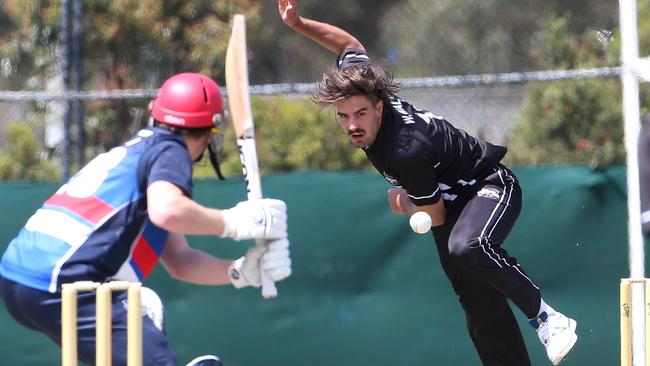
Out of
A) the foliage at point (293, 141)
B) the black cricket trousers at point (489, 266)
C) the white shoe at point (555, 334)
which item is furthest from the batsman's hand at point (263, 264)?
the foliage at point (293, 141)

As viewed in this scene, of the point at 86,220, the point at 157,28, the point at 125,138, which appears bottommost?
the point at 125,138

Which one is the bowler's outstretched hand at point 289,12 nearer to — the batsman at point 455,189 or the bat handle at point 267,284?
the batsman at point 455,189

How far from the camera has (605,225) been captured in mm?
6668

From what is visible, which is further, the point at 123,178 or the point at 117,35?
the point at 117,35

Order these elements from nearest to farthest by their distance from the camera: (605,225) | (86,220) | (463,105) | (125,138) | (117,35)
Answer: (86,220) → (605,225) → (125,138) → (117,35) → (463,105)

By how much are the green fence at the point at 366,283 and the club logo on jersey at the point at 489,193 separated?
5.00 ft

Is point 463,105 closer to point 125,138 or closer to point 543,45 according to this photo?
point 543,45

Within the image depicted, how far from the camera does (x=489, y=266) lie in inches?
197

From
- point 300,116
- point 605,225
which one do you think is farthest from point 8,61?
point 605,225

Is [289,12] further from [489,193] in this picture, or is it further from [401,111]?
[489,193]

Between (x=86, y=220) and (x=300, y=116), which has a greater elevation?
(x=86, y=220)

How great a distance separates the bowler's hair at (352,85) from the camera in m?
4.94

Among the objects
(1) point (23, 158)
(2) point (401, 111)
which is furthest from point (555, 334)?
(1) point (23, 158)

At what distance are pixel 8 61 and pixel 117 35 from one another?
155 cm
